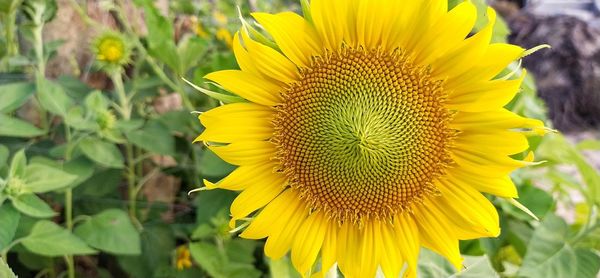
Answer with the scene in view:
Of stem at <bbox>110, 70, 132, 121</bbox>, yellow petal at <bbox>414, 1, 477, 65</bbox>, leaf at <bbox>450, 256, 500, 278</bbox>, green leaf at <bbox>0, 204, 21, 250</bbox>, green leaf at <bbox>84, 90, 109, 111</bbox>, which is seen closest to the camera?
yellow petal at <bbox>414, 1, 477, 65</bbox>

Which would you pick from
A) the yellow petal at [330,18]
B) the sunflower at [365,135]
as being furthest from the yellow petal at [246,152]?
the yellow petal at [330,18]

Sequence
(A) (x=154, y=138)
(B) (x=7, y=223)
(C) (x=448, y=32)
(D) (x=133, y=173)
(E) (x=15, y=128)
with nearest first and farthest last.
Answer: (C) (x=448, y=32) < (B) (x=7, y=223) < (E) (x=15, y=128) < (A) (x=154, y=138) < (D) (x=133, y=173)

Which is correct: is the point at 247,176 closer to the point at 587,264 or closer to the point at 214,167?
the point at 214,167

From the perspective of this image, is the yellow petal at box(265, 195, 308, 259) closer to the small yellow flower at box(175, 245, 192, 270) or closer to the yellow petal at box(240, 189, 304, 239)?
the yellow petal at box(240, 189, 304, 239)

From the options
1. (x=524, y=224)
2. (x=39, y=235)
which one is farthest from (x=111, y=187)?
(x=524, y=224)

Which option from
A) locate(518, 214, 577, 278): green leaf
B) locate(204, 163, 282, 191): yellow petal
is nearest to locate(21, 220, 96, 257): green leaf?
locate(204, 163, 282, 191): yellow petal

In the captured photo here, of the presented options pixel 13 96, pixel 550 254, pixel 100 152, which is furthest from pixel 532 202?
pixel 13 96

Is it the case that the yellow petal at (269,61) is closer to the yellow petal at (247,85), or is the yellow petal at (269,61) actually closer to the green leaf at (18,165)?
the yellow petal at (247,85)

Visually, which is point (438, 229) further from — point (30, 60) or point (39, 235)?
point (30, 60)
